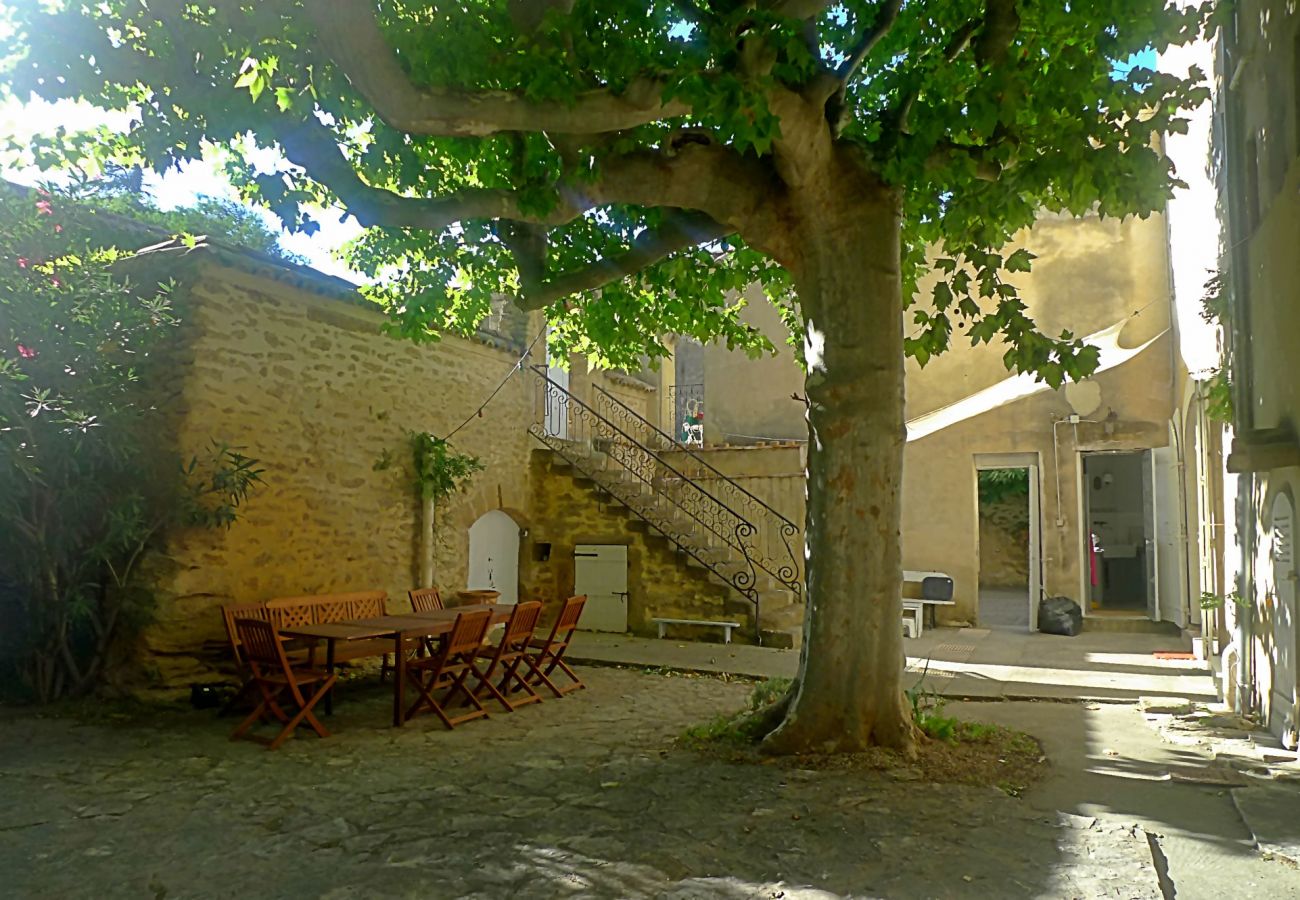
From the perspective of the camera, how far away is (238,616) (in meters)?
7.40

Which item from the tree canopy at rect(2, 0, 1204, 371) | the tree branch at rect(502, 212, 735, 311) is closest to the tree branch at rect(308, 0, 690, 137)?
the tree canopy at rect(2, 0, 1204, 371)

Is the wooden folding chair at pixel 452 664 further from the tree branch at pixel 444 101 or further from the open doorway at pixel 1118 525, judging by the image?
the open doorway at pixel 1118 525

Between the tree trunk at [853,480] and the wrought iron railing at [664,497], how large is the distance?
5232 mm

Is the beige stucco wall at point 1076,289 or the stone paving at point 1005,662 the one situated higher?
the beige stucco wall at point 1076,289

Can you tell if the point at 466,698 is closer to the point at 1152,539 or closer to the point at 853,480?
the point at 853,480

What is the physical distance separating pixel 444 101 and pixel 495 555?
855 cm

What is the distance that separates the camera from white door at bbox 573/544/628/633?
39.1 feet

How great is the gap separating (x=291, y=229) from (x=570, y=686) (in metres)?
4.66

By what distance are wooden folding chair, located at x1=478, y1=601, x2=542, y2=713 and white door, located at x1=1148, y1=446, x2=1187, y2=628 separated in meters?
8.18

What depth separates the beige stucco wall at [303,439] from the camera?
7727 mm

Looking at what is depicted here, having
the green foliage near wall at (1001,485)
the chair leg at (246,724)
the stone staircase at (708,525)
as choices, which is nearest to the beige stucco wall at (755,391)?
the stone staircase at (708,525)

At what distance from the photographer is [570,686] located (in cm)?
836

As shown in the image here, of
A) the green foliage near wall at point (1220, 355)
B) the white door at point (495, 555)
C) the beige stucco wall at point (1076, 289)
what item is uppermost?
the beige stucco wall at point (1076, 289)

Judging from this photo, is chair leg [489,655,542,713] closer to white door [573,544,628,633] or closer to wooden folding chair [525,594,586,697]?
wooden folding chair [525,594,586,697]
